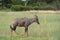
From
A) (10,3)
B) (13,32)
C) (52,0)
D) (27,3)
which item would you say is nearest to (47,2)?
(52,0)

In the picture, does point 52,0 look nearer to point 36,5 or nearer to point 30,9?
point 36,5

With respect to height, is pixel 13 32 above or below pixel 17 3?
above

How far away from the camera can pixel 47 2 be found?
48.1 metres

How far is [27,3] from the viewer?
1842 inches

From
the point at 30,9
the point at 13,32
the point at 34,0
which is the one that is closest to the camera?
the point at 13,32

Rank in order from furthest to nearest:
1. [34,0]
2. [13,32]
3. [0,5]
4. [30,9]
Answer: [34,0], [0,5], [30,9], [13,32]

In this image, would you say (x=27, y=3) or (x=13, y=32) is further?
(x=27, y=3)

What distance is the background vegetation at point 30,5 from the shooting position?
136 ft

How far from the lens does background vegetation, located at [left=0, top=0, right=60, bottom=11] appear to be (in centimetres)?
4147

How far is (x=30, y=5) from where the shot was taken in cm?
4491

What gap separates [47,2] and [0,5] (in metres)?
9.29

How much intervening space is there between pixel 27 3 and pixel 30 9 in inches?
224

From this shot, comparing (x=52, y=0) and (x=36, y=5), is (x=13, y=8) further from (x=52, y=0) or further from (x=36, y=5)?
(x=52, y=0)

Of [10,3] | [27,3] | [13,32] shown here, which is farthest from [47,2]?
[13,32]
